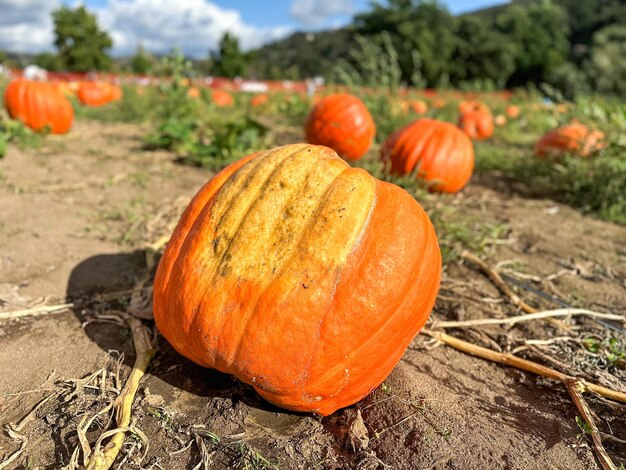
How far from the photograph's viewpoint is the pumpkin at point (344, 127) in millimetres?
5551

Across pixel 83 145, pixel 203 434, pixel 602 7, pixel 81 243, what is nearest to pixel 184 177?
pixel 81 243

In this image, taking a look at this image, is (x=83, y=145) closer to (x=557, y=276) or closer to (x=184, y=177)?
(x=184, y=177)

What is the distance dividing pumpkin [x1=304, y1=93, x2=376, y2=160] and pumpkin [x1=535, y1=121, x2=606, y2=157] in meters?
2.30

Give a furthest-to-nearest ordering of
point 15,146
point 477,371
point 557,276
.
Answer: point 15,146 < point 557,276 < point 477,371

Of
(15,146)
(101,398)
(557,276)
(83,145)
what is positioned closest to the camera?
(101,398)

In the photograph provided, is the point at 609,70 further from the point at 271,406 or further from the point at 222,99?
the point at 271,406

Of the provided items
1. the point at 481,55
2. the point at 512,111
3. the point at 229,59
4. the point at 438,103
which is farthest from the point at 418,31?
the point at 438,103

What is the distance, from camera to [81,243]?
328cm

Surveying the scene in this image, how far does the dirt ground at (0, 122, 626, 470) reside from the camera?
1.67m

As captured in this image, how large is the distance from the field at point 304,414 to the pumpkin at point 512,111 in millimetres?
8783

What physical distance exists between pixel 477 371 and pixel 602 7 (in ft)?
248

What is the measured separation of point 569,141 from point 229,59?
46.8 m

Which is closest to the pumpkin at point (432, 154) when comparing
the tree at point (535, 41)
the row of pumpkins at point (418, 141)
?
the row of pumpkins at point (418, 141)

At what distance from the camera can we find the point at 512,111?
535 inches
